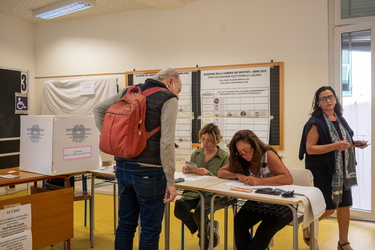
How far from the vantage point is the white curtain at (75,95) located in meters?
5.41

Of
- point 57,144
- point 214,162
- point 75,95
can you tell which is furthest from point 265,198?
point 75,95

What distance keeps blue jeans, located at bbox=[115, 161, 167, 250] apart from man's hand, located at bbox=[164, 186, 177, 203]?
0.02 metres

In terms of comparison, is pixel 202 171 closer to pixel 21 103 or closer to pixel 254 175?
pixel 254 175

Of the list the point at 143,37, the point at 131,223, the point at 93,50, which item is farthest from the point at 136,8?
the point at 131,223

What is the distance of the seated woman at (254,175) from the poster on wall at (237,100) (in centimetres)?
180

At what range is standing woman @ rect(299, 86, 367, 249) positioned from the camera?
2.91 meters

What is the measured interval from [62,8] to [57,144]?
3.01 metres

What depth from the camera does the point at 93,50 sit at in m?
5.63

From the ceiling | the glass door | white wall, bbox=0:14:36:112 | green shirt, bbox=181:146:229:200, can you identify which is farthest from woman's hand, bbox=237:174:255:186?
white wall, bbox=0:14:36:112

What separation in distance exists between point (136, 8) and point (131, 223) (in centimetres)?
380

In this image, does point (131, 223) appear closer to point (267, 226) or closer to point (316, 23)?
point (267, 226)

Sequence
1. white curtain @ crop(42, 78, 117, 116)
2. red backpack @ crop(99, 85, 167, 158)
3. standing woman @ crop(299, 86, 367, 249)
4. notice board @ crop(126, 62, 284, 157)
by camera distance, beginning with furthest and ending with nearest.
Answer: white curtain @ crop(42, 78, 117, 116)
notice board @ crop(126, 62, 284, 157)
standing woman @ crop(299, 86, 367, 249)
red backpack @ crop(99, 85, 167, 158)

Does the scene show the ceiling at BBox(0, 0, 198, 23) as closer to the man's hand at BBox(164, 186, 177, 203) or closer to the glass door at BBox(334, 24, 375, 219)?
the glass door at BBox(334, 24, 375, 219)

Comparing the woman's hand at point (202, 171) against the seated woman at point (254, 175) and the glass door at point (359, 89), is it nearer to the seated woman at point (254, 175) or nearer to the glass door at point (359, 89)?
the seated woman at point (254, 175)
